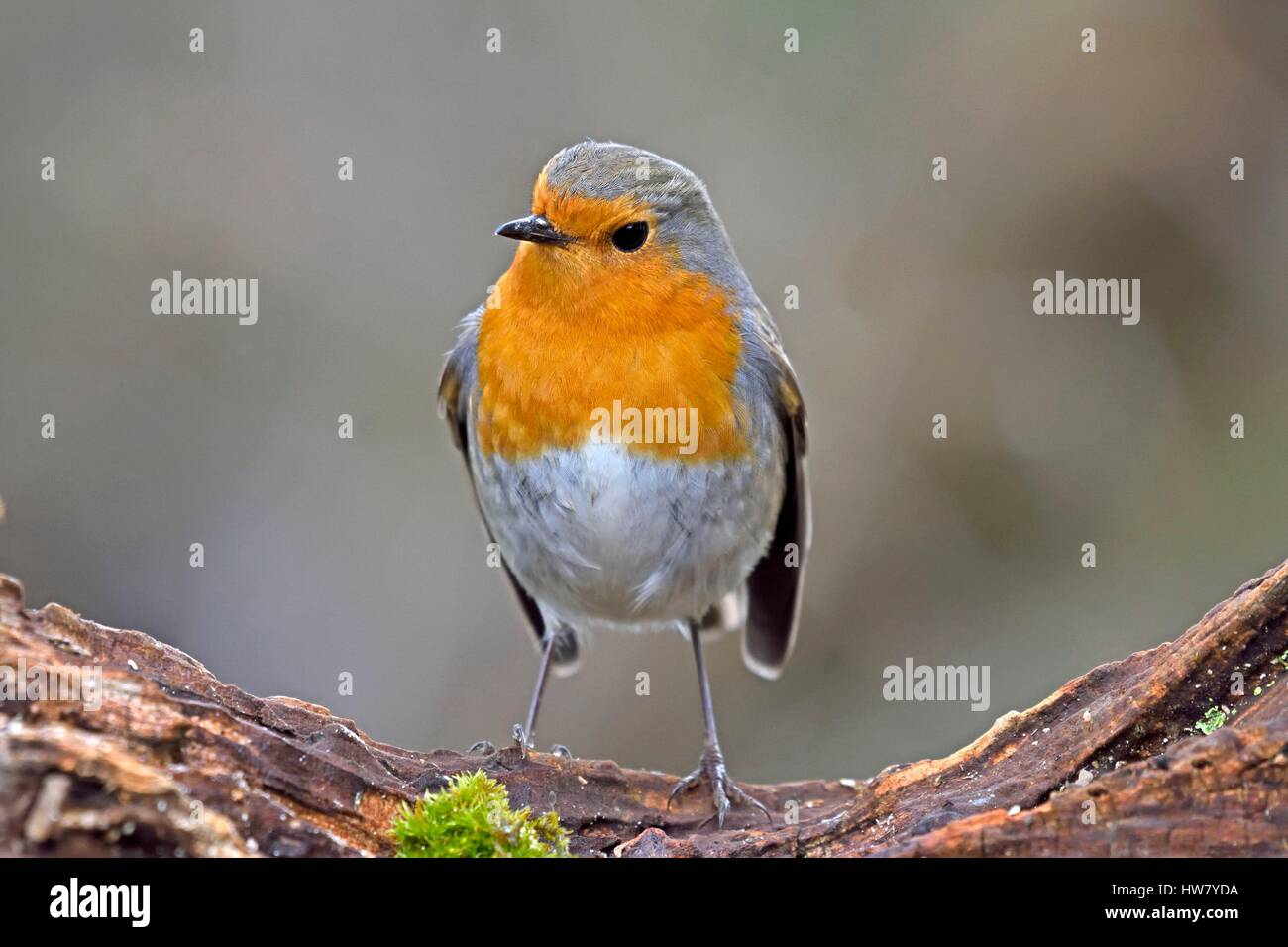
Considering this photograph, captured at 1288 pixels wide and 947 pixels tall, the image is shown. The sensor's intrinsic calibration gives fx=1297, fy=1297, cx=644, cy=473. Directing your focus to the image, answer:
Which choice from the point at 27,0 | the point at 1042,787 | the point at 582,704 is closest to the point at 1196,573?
the point at 582,704

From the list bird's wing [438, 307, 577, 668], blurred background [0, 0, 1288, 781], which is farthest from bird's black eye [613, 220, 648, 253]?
blurred background [0, 0, 1288, 781]

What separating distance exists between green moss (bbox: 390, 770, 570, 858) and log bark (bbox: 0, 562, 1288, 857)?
0.10 meters

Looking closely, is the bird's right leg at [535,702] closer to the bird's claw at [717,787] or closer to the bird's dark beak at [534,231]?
the bird's claw at [717,787]

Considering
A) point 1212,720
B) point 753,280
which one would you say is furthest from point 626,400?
point 753,280

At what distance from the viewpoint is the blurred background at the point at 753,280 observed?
7.27 metres

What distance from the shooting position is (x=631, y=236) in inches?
179

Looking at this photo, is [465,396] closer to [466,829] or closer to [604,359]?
[604,359]

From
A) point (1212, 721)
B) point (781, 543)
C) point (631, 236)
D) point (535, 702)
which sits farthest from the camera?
point (781, 543)

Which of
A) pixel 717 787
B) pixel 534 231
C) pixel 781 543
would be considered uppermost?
pixel 534 231

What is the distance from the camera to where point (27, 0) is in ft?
25.1

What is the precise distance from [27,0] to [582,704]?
5270 millimetres

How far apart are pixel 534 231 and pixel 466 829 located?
2.09 m

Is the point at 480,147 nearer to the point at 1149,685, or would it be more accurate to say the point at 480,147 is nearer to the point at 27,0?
the point at 27,0

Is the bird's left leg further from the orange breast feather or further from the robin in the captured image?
the orange breast feather
